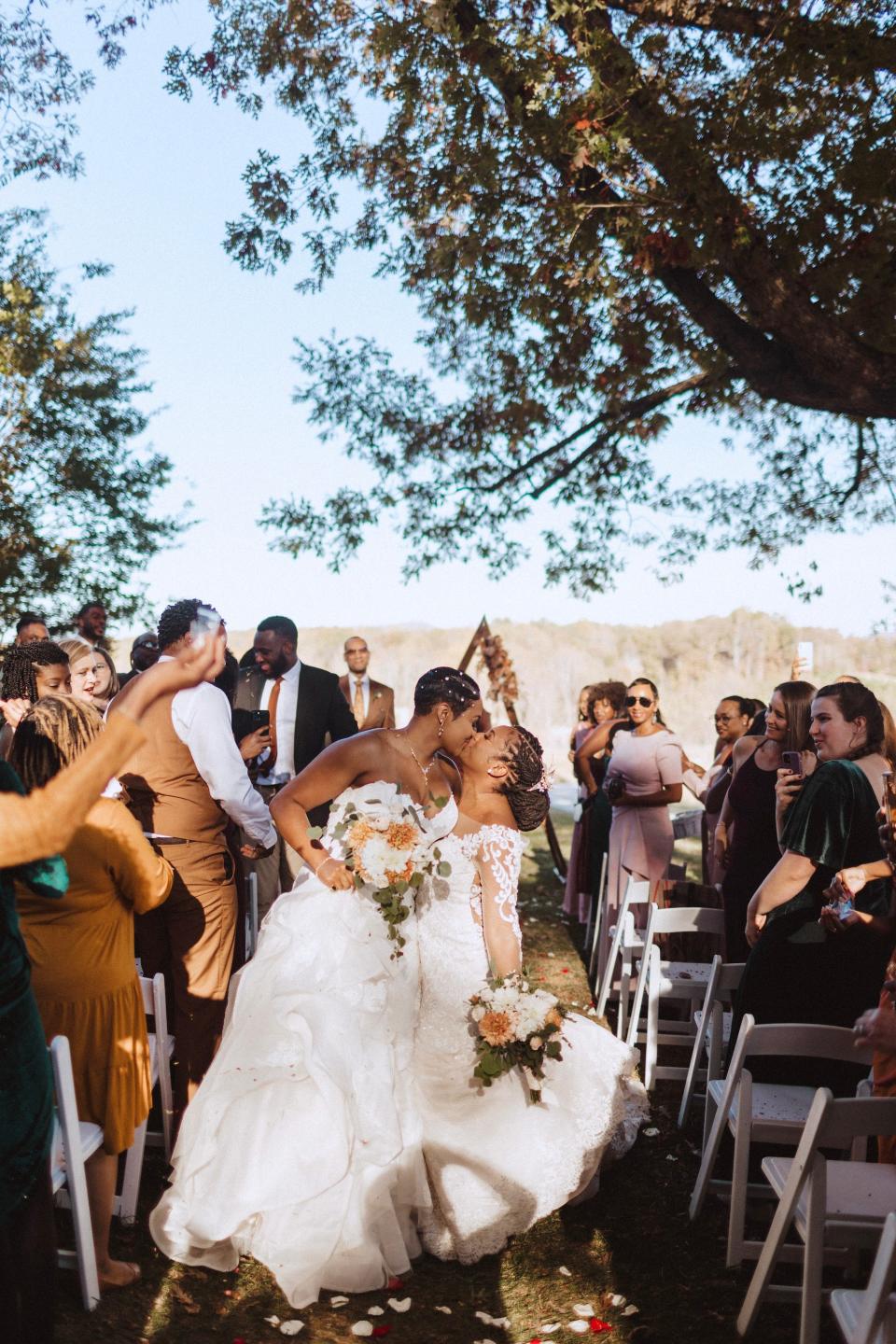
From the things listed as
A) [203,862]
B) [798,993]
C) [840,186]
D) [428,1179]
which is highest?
[840,186]

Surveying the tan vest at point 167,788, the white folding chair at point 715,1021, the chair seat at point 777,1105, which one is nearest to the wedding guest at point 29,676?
the tan vest at point 167,788

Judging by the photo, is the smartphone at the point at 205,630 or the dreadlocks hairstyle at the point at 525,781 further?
the dreadlocks hairstyle at the point at 525,781

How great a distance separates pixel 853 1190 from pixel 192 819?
2961 mm

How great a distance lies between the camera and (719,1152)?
4535mm

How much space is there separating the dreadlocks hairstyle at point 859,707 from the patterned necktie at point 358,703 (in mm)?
6510

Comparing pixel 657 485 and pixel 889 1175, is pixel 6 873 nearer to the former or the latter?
pixel 889 1175

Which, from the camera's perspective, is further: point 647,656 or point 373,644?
point 373,644

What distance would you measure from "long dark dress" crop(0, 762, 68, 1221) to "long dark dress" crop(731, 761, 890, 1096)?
9.22ft

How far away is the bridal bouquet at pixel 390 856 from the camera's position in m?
4.15

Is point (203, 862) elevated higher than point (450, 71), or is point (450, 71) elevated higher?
point (450, 71)

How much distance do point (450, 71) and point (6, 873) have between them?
628cm

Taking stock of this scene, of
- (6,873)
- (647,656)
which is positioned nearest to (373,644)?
(647,656)

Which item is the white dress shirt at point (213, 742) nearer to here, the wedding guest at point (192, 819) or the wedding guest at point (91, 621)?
the wedding guest at point (192, 819)

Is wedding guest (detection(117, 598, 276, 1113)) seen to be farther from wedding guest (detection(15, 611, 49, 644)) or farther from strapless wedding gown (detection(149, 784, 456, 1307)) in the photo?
wedding guest (detection(15, 611, 49, 644))
